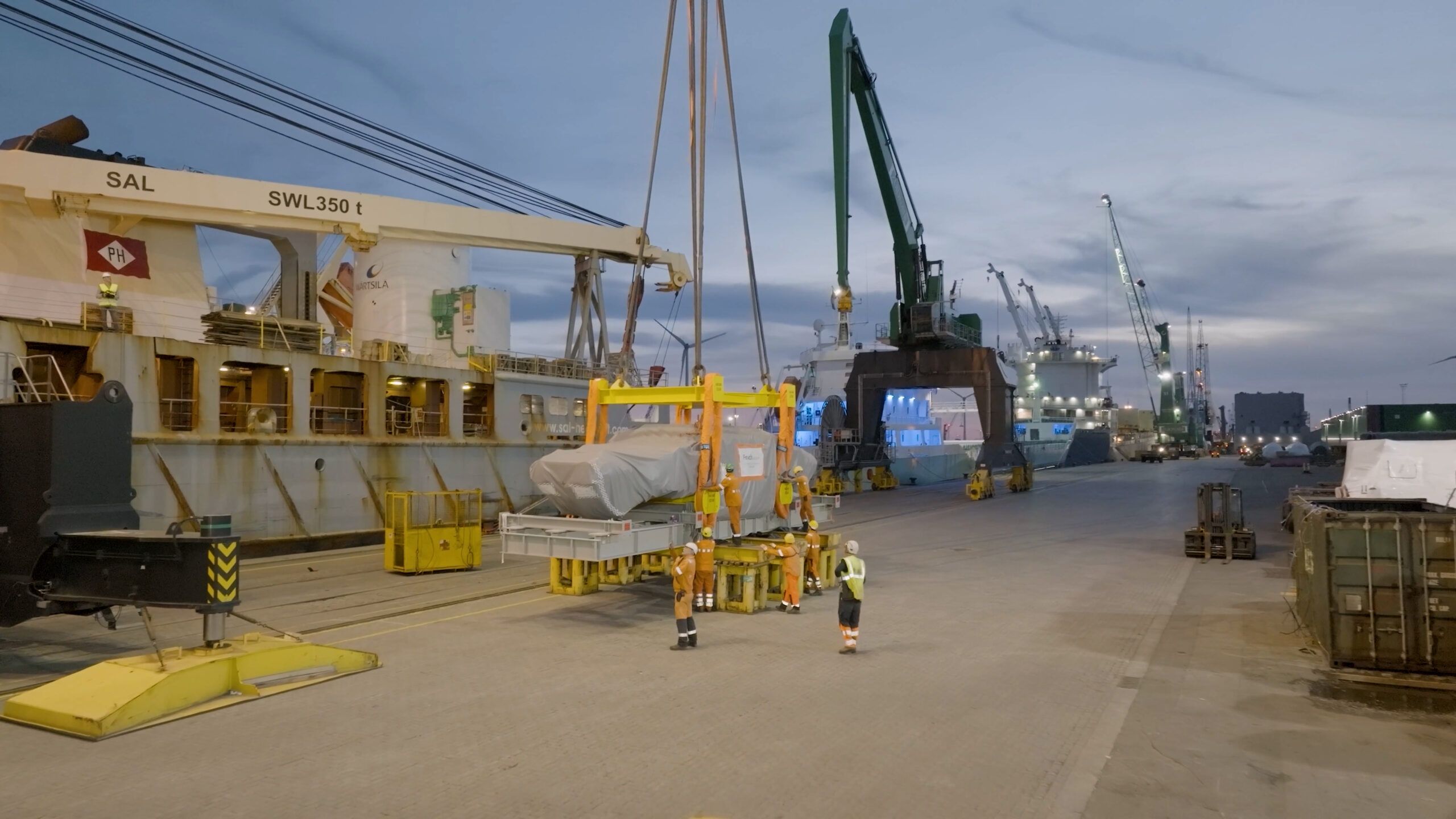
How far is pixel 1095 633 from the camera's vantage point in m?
12.3

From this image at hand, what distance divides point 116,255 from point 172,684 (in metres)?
20.2

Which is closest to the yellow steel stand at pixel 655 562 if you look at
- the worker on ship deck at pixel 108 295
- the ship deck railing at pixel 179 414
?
the ship deck railing at pixel 179 414

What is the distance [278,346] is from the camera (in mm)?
24531

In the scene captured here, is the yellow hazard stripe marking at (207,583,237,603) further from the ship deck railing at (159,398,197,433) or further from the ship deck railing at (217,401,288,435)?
the ship deck railing at (217,401,288,435)

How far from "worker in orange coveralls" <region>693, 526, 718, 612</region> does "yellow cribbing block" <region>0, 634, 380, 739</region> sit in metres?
4.99

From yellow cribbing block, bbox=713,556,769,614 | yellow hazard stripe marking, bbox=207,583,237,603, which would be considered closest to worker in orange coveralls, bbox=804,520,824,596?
yellow cribbing block, bbox=713,556,769,614

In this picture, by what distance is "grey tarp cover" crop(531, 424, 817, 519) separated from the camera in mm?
12656

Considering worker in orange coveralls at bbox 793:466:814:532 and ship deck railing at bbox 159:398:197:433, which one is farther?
ship deck railing at bbox 159:398:197:433

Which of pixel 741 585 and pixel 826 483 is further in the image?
pixel 826 483

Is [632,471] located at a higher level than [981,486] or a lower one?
higher

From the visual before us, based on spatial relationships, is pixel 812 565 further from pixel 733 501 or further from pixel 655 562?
pixel 655 562

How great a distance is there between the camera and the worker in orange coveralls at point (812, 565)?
1565 cm

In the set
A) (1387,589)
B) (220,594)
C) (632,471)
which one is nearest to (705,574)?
(632,471)

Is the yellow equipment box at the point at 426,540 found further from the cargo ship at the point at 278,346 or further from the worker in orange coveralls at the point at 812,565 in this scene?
the worker in orange coveralls at the point at 812,565
